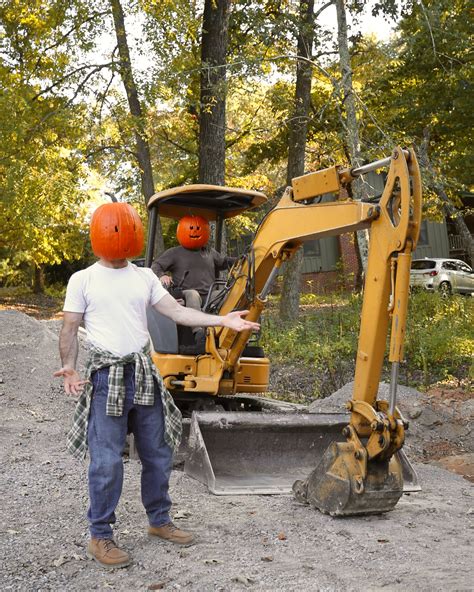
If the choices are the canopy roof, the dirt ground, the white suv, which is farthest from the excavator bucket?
the white suv

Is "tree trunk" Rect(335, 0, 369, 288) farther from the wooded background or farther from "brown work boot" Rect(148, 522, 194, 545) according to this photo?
"brown work boot" Rect(148, 522, 194, 545)

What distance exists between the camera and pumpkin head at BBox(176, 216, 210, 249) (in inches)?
301

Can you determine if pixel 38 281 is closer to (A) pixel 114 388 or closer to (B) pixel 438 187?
(B) pixel 438 187

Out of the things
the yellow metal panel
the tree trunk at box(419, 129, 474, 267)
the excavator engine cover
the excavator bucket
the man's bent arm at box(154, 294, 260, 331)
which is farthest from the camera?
the tree trunk at box(419, 129, 474, 267)

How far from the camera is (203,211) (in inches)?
316

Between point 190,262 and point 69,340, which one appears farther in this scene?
point 190,262

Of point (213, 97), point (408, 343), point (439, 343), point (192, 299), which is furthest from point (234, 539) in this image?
point (213, 97)

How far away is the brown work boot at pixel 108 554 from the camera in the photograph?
14.0 feet

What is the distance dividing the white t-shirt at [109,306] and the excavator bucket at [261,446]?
198cm

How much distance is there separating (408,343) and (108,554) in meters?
8.14

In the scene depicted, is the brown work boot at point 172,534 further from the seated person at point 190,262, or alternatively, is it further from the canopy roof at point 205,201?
the canopy roof at point 205,201

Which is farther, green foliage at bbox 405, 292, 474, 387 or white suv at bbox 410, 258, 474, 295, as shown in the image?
white suv at bbox 410, 258, 474, 295

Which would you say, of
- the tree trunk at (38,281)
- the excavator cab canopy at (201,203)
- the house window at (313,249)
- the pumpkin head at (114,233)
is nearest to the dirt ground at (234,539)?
the pumpkin head at (114,233)

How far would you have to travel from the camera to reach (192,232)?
765 centimetres
